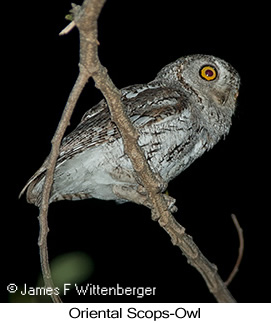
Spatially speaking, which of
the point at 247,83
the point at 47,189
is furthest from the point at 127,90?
the point at 247,83

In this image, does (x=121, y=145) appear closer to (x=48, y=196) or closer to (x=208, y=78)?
(x=48, y=196)

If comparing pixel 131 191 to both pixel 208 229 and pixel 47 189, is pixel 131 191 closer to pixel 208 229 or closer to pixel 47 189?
pixel 47 189

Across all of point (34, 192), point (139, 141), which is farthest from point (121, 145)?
point (34, 192)

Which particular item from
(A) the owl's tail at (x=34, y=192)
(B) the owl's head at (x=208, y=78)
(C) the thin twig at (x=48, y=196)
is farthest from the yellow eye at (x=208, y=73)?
(C) the thin twig at (x=48, y=196)

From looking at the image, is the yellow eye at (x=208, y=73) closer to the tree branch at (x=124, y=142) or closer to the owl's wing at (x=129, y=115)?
the owl's wing at (x=129, y=115)

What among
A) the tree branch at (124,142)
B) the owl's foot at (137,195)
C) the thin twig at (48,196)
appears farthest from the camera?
the owl's foot at (137,195)

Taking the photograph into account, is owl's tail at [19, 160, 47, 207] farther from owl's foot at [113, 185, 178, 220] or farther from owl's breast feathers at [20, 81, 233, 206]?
owl's foot at [113, 185, 178, 220]
